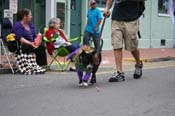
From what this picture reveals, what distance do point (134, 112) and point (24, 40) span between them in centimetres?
564

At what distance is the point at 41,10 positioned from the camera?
1897 cm

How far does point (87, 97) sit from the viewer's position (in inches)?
314

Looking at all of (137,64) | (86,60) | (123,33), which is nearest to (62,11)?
(137,64)

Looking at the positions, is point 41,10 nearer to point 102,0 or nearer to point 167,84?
point 102,0

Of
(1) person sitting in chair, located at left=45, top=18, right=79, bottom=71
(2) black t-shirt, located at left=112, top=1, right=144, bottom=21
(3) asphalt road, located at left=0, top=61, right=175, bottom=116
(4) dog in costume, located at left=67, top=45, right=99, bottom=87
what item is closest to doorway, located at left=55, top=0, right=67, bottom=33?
(1) person sitting in chair, located at left=45, top=18, right=79, bottom=71

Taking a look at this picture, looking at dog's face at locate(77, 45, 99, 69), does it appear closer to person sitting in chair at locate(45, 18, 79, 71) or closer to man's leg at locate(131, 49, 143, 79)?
man's leg at locate(131, 49, 143, 79)

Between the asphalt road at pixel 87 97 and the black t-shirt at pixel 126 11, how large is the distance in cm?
117

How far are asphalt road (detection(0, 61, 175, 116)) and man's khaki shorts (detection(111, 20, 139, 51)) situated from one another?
0.72m

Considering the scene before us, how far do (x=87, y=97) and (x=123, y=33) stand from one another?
2156 mm

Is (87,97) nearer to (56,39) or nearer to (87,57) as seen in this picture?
(87,57)

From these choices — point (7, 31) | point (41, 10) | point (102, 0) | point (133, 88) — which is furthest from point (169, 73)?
point (102, 0)

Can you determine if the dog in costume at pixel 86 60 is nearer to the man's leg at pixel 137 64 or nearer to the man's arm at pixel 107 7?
the man's arm at pixel 107 7


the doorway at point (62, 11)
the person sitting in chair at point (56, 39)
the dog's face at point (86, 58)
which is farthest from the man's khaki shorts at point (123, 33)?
the doorway at point (62, 11)

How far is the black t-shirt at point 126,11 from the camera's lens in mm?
9633
